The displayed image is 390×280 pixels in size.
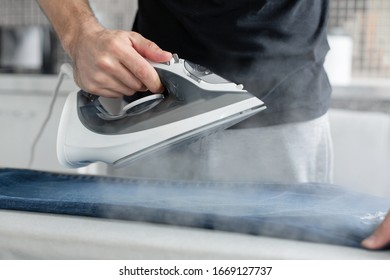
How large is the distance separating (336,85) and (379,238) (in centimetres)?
152

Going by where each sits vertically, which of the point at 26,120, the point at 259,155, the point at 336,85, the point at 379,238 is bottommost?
the point at 26,120

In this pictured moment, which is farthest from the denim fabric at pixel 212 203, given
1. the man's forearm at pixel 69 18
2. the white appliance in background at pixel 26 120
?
the white appliance in background at pixel 26 120

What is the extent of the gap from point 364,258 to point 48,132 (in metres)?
1.81

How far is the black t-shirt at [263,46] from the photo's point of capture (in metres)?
1.09

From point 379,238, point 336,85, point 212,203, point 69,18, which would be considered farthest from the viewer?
point 336,85

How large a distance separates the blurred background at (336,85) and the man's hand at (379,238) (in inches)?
44.7

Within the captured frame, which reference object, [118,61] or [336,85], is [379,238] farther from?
[336,85]

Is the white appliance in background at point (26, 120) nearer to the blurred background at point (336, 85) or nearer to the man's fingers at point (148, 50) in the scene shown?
the blurred background at point (336, 85)

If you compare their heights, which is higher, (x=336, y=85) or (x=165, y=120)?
(x=165, y=120)

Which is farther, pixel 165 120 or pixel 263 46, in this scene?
pixel 263 46

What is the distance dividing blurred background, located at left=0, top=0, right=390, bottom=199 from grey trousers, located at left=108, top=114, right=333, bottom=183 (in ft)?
2.07

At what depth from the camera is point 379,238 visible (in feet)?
2.19

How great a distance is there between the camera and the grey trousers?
113 cm

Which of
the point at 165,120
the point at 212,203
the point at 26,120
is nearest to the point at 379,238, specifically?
the point at 212,203
